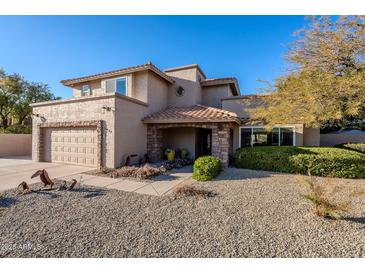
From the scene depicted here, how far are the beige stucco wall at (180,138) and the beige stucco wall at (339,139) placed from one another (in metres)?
11.8

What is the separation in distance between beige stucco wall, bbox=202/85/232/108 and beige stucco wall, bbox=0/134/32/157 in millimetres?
17509

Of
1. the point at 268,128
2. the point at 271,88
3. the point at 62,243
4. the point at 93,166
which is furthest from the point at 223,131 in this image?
the point at 62,243

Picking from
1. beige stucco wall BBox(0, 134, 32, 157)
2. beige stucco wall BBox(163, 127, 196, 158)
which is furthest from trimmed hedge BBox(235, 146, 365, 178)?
beige stucco wall BBox(0, 134, 32, 157)

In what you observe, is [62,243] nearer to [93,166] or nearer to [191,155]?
[93,166]

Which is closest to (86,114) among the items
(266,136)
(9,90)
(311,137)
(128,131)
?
(128,131)

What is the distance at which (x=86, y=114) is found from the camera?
10.0 m

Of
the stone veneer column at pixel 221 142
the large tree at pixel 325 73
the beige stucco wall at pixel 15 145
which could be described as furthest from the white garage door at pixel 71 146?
the large tree at pixel 325 73

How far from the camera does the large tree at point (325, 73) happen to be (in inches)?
252

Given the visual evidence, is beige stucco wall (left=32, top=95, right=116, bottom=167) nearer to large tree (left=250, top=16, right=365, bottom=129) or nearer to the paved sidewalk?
the paved sidewalk

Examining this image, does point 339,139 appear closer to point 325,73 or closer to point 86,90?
point 325,73

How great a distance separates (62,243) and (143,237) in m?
1.40

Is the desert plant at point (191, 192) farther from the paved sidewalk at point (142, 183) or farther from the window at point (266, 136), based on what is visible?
the window at point (266, 136)

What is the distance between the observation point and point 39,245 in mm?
3068

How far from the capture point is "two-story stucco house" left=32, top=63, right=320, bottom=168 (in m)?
9.53
